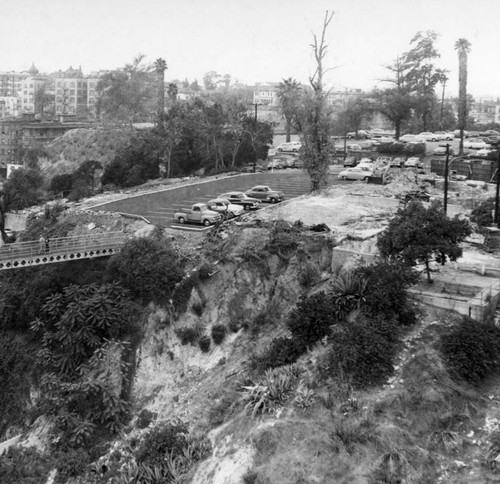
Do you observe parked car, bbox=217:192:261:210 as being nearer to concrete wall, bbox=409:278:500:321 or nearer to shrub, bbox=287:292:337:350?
shrub, bbox=287:292:337:350

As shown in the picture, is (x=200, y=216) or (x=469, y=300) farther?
(x=200, y=216)

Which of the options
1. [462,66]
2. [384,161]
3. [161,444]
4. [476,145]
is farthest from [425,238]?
[462,66]

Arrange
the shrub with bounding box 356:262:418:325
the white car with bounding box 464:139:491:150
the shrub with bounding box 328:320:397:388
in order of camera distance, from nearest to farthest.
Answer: the shrub with bounding box 328:320:397:388, the shrub with bounding box 356:262:418:325, the white car with bounding box 464:139:491:150

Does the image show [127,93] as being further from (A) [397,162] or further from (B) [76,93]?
(B) [76,93]

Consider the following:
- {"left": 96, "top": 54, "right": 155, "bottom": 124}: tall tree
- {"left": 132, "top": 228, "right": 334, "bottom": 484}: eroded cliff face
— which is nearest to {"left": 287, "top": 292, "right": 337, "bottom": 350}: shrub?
{"left": 132, "top": 228, "right": 334, "bottom": 484}: eroded cliff face

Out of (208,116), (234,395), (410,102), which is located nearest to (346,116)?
(410,102)

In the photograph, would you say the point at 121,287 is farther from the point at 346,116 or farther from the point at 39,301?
the point at 346,116
